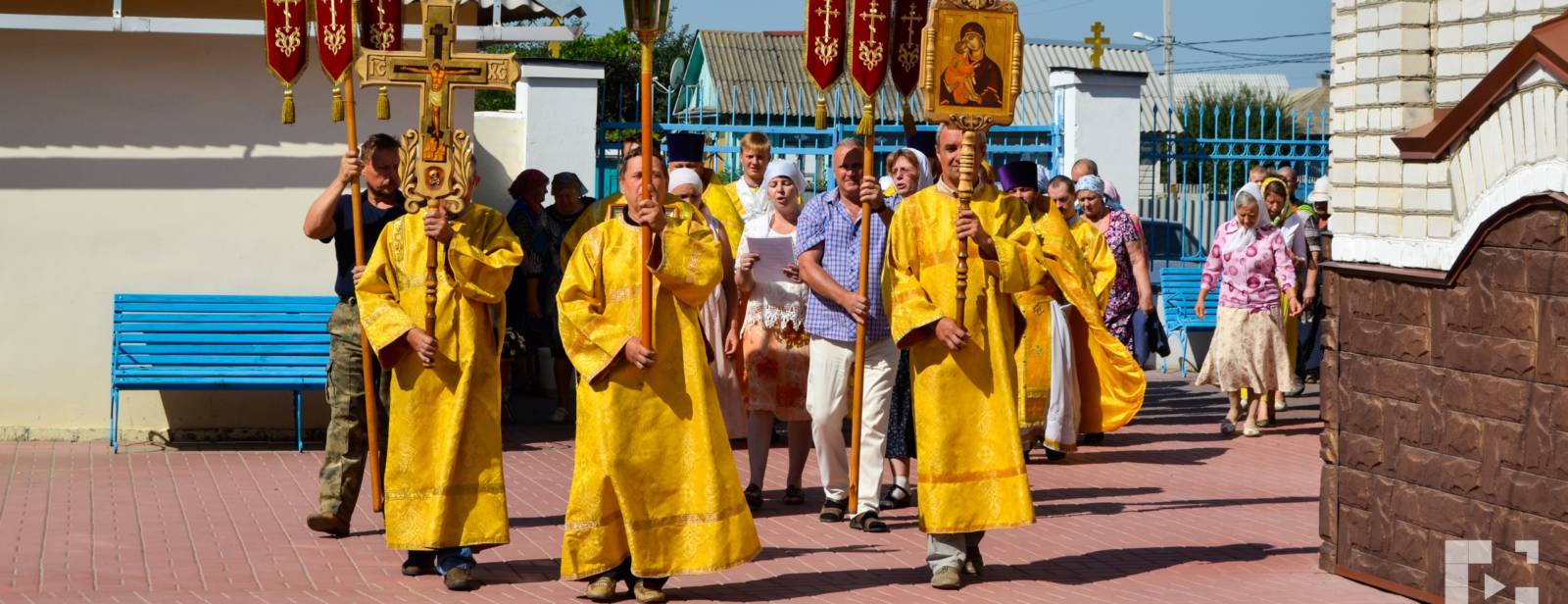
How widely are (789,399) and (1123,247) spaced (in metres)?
3.53

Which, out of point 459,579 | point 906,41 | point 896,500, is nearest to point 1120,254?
point 896,500

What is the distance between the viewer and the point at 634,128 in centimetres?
1424

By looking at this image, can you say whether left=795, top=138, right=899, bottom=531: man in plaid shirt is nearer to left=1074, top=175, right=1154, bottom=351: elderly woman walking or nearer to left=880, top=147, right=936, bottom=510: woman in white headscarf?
left=880, top=147, right=936, bottom=510: woman in white headscarf

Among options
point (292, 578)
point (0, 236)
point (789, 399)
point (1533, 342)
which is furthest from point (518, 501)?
point (1533, 342)

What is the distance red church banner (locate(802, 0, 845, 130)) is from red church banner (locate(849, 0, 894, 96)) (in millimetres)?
122

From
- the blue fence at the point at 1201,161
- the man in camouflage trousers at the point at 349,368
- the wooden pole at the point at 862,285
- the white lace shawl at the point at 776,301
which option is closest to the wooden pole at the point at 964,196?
the wooden pole at the point at 862,285

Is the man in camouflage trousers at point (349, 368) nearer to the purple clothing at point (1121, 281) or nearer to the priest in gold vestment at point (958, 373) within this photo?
the priest in gold vestment at point (958, 373)

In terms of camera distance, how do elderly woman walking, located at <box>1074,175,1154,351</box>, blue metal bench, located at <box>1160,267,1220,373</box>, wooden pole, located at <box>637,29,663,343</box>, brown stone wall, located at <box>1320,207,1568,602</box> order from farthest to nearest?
blue metal bench, located at <box>1160,267,1220,373</box>
elderly woman walking, located at <box>1074,175,1154,351</box>
wooden pole, located at <box>637,29,663,343</box>
brown stone wall, located at <box>1320,207,1568,602</box>

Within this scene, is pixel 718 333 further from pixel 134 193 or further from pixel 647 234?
pixel 134 193

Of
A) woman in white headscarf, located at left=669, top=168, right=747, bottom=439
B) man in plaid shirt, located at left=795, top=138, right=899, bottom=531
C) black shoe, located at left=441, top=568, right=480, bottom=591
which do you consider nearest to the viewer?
black shoe, located at left=441, top=568, right=480, bottom=591

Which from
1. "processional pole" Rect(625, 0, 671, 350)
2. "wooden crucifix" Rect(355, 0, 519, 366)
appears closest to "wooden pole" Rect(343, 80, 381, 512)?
"wooden crucifix" Rect(355, 0, 519, 366)

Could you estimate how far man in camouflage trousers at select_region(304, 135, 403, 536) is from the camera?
851cm

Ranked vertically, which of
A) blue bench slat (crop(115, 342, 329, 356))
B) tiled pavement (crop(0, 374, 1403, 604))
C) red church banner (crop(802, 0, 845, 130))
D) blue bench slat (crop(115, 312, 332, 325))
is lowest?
tiled pavement (crop(0, 374, 1403, 604))

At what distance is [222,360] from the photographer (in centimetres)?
1142
